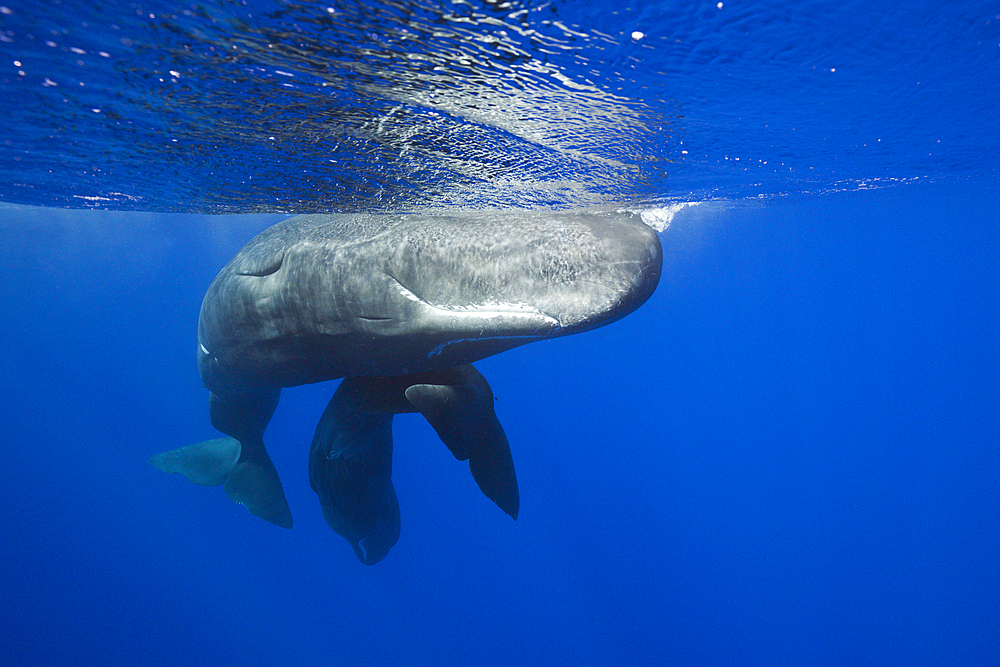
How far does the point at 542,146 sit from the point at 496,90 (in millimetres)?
1041

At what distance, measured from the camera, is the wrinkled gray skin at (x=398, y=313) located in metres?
2.88

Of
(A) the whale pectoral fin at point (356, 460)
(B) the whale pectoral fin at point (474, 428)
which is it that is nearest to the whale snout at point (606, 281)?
(B) the whale pectoral fin at point (474, 428)

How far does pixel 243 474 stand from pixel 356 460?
2.07 meters

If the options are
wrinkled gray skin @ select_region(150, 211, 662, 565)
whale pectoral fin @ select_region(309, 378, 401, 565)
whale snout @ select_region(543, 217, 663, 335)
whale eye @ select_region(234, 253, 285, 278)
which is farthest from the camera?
whale pectoral fin @ select_region(309, 378, 401, 565)

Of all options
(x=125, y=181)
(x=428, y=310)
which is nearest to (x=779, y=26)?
(x=428, y=310)

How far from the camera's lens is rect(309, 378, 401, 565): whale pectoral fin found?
13.3 ft

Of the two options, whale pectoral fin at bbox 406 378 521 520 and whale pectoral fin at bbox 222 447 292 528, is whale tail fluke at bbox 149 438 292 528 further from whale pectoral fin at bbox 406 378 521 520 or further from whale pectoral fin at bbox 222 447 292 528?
whale pectoral fin at bbox 406 378 521 520

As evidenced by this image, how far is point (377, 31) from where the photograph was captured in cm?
212

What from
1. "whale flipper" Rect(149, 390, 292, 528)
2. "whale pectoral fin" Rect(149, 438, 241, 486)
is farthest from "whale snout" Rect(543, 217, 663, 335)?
"whale pectoral fin" Rect(149, 438, 241, 486)

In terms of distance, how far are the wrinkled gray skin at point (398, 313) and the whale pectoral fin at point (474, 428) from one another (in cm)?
1

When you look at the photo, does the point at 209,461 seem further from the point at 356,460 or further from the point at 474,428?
the point at 474,428

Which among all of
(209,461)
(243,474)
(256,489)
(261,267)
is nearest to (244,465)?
(243,474)

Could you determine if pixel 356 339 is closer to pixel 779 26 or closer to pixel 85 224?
pixel 779 26

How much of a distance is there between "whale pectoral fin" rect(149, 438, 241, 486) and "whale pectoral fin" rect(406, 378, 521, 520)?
320 cm
